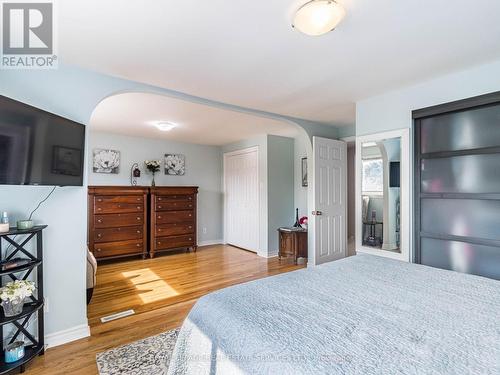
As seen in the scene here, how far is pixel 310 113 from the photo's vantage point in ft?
12.1

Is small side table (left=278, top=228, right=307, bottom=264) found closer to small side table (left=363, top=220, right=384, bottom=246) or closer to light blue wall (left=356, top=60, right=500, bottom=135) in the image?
small side table (left=363, top=220, right=384, bottom=246)

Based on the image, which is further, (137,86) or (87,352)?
(137,86)

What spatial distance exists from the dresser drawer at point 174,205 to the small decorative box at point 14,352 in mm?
3251

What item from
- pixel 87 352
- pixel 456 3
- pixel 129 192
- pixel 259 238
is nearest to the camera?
pixel 456 3

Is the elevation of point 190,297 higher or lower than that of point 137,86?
lower

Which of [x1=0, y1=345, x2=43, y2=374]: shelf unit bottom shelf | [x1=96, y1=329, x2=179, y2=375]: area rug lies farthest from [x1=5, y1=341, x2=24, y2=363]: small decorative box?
[x1=96, y1=329, x2=179, y2=375]: area rug

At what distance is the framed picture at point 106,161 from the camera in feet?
16.4

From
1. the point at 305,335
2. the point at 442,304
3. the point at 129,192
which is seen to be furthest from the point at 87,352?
the point at 129,192

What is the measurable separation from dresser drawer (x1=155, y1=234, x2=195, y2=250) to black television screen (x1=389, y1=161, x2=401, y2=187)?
3854 mm

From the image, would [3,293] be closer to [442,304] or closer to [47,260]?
[47,260]

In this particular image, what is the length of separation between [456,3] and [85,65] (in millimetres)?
2612

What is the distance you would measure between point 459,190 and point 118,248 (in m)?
4.86

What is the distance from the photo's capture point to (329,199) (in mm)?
4039

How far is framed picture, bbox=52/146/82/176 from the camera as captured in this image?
6.44 feet
